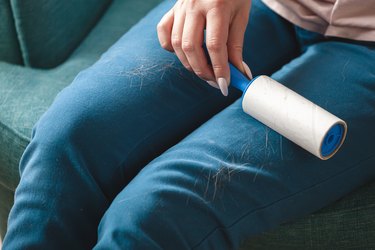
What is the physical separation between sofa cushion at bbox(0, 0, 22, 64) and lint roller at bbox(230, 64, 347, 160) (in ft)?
1.87

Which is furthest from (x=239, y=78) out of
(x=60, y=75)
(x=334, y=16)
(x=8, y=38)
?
(x=8, y=38)

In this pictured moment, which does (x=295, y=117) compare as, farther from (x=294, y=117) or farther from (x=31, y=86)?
(x=31, y=86)

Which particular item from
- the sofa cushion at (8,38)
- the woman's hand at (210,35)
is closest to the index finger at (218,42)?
the woman's hand at (210,35)

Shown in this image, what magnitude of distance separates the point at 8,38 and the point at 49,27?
0.28 ft

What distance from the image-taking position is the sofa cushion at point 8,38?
111 centimetres

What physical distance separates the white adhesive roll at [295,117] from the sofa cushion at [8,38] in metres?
0.58

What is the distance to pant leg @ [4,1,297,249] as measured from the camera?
732 millimetres

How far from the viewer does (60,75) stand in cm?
111

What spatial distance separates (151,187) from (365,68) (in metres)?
0.34

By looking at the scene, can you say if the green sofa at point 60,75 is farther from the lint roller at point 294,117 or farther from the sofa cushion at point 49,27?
the lint roller at point 294,117

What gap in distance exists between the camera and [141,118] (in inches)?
31.1

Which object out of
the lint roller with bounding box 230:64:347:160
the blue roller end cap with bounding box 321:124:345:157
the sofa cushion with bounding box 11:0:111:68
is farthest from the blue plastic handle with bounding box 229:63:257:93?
the sofa cushion with bounding box 11:0:111:68

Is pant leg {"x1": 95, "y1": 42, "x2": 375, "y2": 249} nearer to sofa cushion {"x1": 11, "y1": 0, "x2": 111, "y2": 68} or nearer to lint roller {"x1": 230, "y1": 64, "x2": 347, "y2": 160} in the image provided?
lint roller {"x1": 230, "y1": 64, "x2": 347, "y2": 160}

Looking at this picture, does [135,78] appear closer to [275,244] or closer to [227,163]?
[227,163]
